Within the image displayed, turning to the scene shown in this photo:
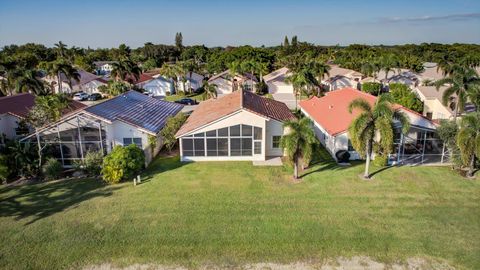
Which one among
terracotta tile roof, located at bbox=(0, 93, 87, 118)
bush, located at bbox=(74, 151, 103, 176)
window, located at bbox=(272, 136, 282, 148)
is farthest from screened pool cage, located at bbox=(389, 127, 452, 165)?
terracotta tile roof, located at bbox=(0, 93, 87, 118)

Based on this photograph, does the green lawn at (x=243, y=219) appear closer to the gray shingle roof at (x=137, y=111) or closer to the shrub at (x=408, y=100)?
the gray shingle roof at (x=137, y=111)

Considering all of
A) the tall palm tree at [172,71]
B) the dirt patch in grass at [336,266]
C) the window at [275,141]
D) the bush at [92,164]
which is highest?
the tall palm tree at [172,71]

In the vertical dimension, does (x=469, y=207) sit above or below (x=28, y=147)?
below

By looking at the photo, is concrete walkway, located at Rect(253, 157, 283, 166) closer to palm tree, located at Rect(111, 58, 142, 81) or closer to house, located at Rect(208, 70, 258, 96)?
house, located at Rect(208, 70, 258, 96)

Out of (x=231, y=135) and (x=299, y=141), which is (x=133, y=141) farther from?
(x=299, y=141)

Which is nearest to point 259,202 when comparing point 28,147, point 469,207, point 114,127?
point 469,207

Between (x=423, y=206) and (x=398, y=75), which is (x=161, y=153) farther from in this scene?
(x=398, y=75)

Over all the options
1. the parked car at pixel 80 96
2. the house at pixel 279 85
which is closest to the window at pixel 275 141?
the house at pixel 279 85
